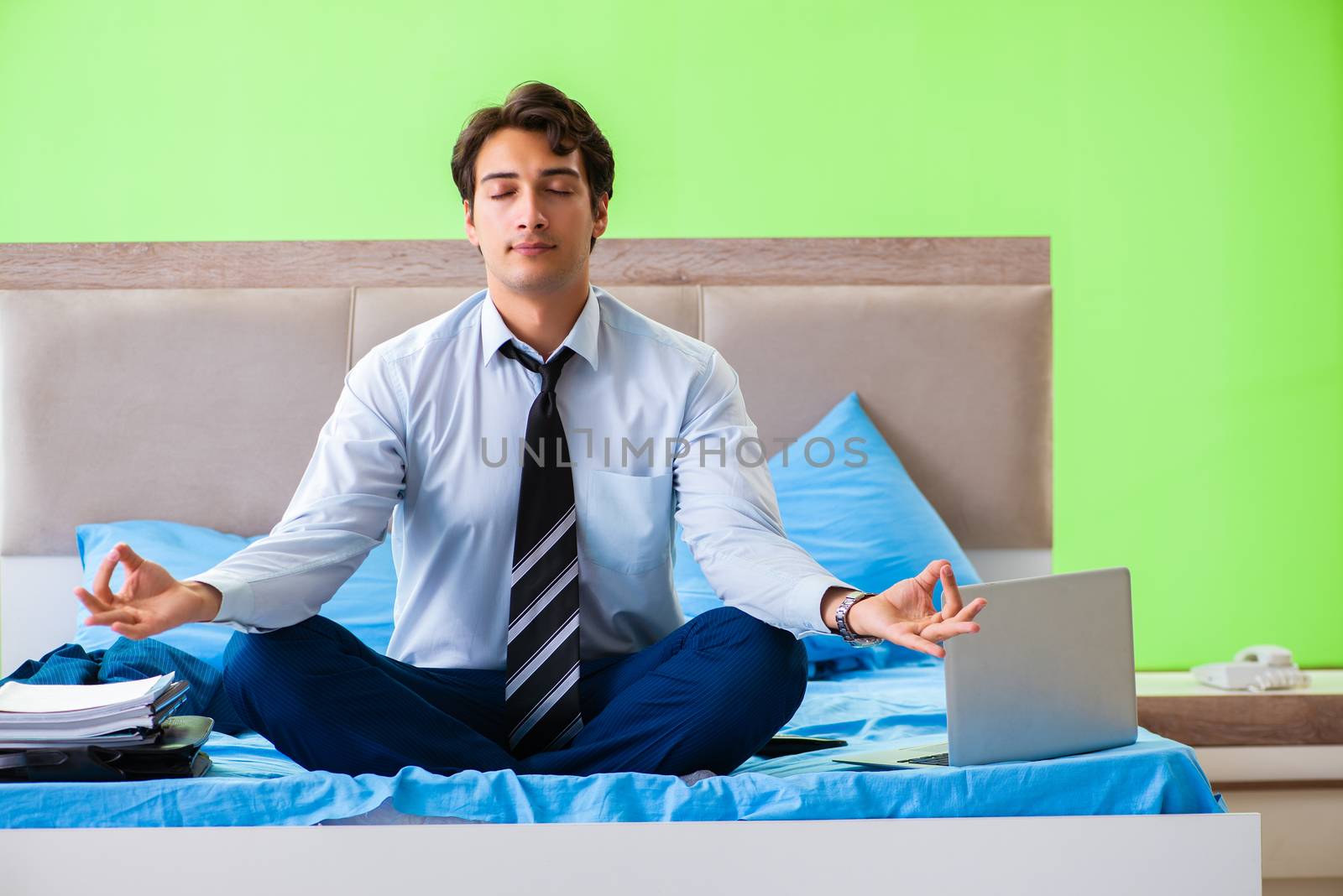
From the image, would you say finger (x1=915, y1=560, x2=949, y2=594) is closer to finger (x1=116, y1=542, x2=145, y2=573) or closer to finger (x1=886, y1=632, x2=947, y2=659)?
finger (x1=886, y1=632, x2=947, y2=659)

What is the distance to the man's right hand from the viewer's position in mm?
1249

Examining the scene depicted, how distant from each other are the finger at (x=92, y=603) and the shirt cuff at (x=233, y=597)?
0.46 ft

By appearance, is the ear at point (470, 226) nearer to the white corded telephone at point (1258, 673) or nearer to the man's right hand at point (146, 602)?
the man's right hand at point (146, 602)

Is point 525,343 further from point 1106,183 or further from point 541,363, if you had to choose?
point 1106,183

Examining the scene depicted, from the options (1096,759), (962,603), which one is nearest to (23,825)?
(962,603)

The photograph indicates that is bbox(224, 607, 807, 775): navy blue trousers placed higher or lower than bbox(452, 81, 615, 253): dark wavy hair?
lower

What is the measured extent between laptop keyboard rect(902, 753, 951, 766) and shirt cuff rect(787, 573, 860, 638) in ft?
0.68

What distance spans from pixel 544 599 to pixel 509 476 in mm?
208

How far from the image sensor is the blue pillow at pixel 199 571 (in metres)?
2.21

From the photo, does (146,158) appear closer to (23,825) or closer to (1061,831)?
(23,825)

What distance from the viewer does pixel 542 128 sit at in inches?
73.7

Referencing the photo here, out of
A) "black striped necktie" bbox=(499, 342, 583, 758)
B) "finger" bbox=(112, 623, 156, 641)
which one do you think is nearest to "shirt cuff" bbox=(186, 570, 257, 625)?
"finger" bbox=(112, 623, 156, 641)

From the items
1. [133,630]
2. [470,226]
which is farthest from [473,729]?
[470,226]

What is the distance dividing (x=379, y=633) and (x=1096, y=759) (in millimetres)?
1431
